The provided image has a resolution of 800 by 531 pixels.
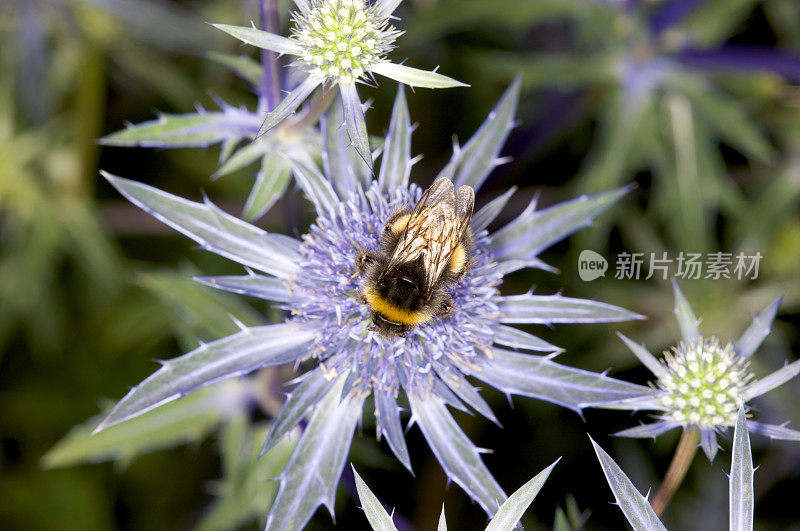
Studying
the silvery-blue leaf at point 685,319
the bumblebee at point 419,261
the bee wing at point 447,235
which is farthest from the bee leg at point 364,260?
the silvery-blue leaf at point 685,319

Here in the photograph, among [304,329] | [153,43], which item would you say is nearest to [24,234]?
[153,43]

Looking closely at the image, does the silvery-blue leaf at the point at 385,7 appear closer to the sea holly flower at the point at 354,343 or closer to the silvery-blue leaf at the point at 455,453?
the sea holly flower at the point at 354,343

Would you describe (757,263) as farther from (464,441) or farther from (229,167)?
(229,167)

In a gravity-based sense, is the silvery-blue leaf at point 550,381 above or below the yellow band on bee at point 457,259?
below

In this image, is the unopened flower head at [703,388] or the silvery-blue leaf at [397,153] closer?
the unopened flower head at [703,388]

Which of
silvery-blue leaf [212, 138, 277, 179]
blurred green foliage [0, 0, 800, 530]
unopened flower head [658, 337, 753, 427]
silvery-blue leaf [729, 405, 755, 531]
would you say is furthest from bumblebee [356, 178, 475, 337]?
blurred green foliage [0, 0, 800, 530]

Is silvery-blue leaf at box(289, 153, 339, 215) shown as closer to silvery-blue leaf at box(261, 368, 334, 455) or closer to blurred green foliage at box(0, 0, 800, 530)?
silvery-blue leaf at box(261, 368, 334, 455)

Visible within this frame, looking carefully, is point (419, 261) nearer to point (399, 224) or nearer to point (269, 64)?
point (399, 224)
